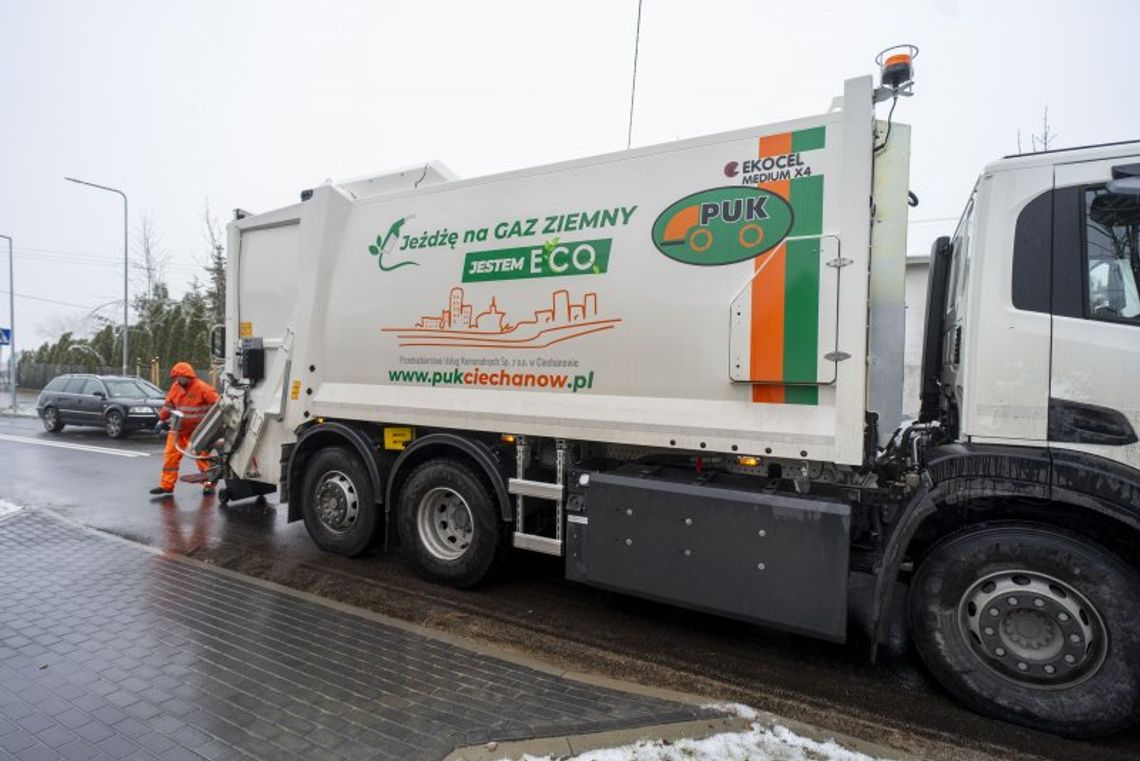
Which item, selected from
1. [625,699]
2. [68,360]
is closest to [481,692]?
[625,699]

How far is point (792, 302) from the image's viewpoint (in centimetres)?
357

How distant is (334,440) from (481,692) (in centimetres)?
311

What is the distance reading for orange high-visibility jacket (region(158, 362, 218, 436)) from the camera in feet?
26.5

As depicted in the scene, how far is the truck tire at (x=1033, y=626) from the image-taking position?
2973 millimetres

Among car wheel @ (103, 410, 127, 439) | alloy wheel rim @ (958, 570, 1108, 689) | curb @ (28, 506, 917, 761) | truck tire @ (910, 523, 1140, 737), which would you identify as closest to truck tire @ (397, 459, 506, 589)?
curb @ (28, 506, 917, 761)

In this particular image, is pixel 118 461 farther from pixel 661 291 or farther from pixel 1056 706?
pixel 1056 706

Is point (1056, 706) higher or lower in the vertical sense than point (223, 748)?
higher

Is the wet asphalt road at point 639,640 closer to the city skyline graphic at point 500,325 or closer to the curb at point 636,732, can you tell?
the curb at point 636,732

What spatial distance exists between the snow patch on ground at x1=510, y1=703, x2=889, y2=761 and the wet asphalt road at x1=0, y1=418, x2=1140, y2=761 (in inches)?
13.0

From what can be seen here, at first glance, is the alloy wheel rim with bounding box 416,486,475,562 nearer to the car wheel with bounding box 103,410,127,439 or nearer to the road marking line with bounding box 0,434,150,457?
the road marking line with bounding box 0,434,150,457

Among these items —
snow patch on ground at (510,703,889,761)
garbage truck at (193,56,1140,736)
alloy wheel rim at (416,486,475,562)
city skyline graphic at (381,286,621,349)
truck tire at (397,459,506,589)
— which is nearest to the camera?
snow patch on ground at (510,703,889,761)

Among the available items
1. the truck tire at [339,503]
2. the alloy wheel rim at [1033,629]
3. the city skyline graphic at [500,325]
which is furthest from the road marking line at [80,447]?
the alloy wheel rim at [1033,629]

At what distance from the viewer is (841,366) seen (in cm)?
347

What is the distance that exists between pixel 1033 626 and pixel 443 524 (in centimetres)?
Result: 392
